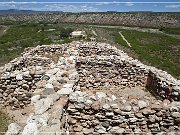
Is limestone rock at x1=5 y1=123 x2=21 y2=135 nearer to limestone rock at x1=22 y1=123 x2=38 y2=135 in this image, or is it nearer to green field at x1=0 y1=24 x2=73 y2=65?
limestone rock at x1=22 y1=123 x2=38 y2=135

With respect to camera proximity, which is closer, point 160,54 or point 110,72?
point 110,72

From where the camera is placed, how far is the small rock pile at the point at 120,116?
773cm

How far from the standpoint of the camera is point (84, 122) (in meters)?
7.97

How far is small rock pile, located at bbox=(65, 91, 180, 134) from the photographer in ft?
25.4

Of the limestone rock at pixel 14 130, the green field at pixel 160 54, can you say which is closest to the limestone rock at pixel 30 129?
the limestone rock at pixel 14 130

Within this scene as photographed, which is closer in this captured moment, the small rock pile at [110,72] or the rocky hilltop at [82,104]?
the rocky hilltop at [82,104]

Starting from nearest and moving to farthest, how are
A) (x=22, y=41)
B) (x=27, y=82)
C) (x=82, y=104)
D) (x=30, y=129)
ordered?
1. (x=30, y=129)
2. (x=82, y=104)
3. (x=27, y=82)
4. (x=22, y=41)

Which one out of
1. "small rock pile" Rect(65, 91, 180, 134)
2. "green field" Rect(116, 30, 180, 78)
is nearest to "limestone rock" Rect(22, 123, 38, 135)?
"small rock pile" Rect(65, 91, 180, 134)

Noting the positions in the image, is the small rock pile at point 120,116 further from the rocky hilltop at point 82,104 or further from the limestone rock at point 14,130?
the limestone rock at point 14,130

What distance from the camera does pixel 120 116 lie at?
771cm

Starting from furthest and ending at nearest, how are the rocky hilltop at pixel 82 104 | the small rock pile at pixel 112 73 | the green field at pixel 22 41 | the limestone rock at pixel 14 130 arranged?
the green field at pixel 22 41
the small rock pile at pixel 112 73
the rocky hilltop at pixel 82 104
the limestone rock at pixel 14 130

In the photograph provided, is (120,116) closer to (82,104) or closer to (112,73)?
(82,104)

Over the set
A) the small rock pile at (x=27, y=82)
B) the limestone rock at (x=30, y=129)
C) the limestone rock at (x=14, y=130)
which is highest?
the limestone rock at (x=30, y=129)

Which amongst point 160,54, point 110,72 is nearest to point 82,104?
point 110,72
